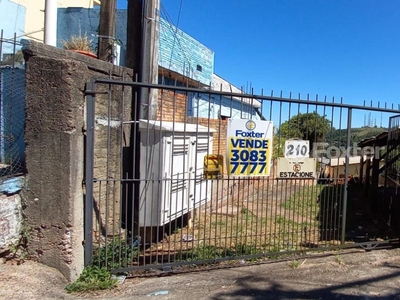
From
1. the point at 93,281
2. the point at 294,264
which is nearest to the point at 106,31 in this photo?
the point at 93,281

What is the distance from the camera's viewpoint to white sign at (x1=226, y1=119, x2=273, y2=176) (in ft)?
13.8

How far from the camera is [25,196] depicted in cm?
357

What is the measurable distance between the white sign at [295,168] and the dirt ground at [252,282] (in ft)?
3.77

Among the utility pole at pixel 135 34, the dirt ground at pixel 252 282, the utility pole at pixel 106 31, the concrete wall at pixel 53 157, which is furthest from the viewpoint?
the utility pole at pixel 135 34

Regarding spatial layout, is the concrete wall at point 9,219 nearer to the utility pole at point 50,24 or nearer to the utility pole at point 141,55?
the utility pole at point 141,55

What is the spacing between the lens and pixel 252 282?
3795 mm

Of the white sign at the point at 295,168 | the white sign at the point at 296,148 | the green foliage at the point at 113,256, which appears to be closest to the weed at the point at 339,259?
the white sign at the point at 295,168

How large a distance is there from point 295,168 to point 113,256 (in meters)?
2.61

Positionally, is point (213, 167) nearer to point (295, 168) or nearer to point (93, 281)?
point (295, 168)

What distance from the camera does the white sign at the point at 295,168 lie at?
4.54 metres

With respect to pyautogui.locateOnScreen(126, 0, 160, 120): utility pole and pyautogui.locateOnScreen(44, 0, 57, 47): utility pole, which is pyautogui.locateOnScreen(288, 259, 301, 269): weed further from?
pyautogui.locateOnScreen(44, 0, 57, 47): utility pole

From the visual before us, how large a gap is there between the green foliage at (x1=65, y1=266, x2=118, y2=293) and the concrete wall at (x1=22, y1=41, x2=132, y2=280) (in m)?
0.11

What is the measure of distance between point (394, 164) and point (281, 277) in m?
4.60

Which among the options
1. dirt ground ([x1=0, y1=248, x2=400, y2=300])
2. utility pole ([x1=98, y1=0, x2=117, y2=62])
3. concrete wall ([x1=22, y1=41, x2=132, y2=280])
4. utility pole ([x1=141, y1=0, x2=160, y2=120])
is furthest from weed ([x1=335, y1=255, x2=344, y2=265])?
utility pole ([x1=98, y1=0, x2=117, y2=62])
